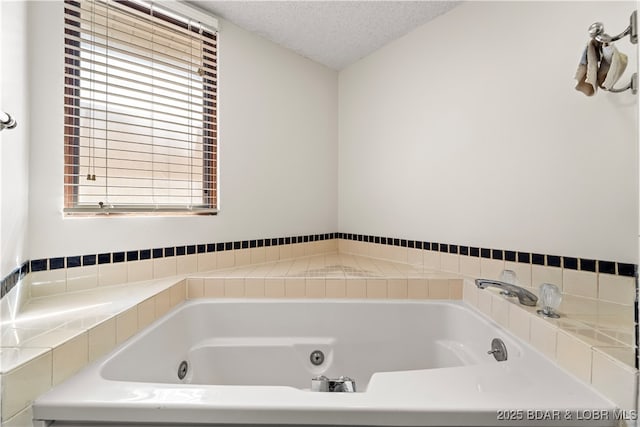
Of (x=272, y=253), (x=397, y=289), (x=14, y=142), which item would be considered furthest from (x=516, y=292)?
(x=14, y=142)

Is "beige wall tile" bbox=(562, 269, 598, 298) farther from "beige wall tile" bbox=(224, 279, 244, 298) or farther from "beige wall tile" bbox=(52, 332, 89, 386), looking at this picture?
"beige wall tile" bbox=(52, 332, 89, 386)

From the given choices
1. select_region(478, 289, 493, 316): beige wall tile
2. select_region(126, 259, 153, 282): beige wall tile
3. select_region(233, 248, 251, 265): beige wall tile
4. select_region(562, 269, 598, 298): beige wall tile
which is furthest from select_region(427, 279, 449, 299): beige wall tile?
select_region(126, 259, 153, 282): beige wall tile

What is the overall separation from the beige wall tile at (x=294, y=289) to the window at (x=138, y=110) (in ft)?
2.05

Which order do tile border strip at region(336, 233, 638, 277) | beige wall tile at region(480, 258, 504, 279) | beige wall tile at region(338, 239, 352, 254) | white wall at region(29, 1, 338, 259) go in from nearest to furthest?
tile border strip at region(336, 233, 638, 277), white wall at region(29, 1, 338, 259), beige wall tile at region(480, 258, 504, 279), beige wall tile at region(338, 239, 352, 254)

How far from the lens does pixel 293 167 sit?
2.09 metres

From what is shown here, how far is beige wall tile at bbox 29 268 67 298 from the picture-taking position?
3.95 feet

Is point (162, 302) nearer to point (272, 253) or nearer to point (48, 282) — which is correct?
point (48, 282)

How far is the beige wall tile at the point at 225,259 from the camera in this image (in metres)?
1.74

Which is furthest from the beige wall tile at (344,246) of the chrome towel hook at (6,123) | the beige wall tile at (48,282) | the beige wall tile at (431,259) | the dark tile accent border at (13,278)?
the chrome towel hook at (6,123)

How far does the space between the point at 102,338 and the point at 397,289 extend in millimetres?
1201

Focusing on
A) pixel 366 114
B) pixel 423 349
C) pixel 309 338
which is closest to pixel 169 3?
pixel 366 114

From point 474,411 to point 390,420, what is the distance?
191 millimetres

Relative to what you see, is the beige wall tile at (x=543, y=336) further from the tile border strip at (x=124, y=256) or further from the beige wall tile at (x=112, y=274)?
the beige wall tile at (x=112, y=274)

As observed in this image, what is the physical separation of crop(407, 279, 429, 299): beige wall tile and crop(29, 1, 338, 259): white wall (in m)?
0.88
